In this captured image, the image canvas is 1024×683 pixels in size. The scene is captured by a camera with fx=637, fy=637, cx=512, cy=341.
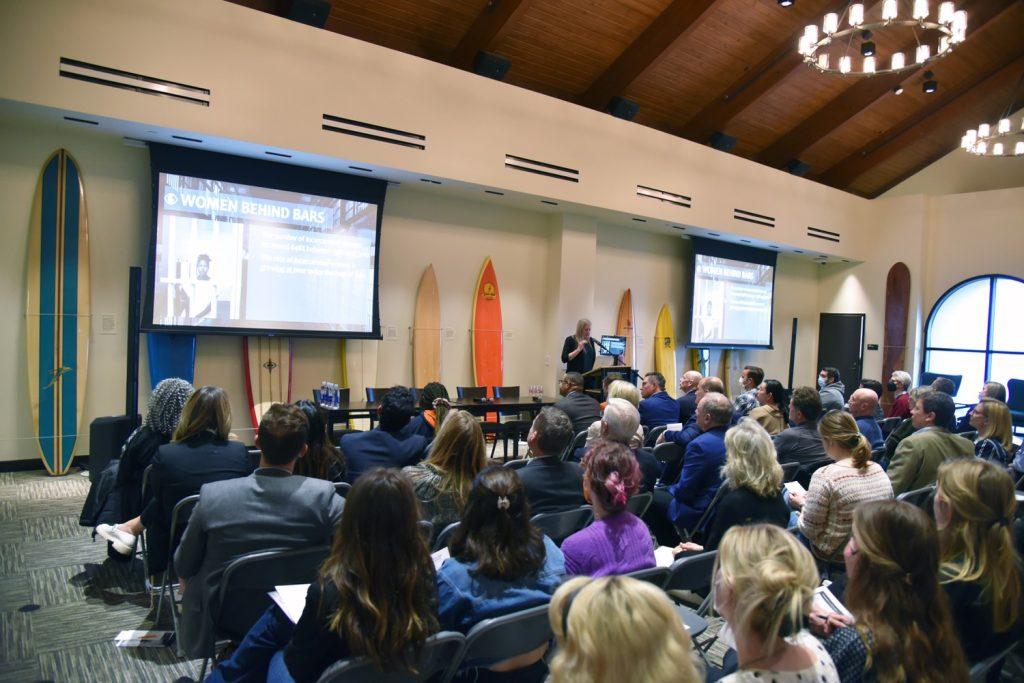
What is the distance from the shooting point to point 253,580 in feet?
6.23

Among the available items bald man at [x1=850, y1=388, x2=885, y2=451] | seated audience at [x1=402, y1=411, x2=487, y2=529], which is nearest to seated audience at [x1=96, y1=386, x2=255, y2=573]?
seated audience at [x1=402, y1=411, x2=487, y2=529]

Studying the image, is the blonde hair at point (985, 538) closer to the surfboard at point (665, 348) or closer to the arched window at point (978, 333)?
A: the surfboard at point (665, 348)

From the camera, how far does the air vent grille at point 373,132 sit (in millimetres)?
5625

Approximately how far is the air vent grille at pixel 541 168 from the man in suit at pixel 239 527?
17.1 feet

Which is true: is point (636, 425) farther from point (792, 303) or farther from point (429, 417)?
point (792, 303)

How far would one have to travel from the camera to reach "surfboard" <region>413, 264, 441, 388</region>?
7.11 meters

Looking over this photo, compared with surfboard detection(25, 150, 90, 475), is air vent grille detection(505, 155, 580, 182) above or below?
above

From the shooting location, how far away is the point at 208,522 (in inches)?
76.8

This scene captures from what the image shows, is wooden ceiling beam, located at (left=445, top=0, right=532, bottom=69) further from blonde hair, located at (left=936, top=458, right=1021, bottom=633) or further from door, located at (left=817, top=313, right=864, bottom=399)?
door, located at (left=817, top=313, right=864, bottom=399)

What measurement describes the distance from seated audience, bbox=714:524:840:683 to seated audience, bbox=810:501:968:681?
0.23 metres

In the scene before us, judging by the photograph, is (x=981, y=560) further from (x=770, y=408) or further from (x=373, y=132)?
(x=373, y=132)

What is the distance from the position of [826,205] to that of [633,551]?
10.1 m

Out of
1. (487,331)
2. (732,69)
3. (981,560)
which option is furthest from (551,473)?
(732,69)

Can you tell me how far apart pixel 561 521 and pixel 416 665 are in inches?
45.2
